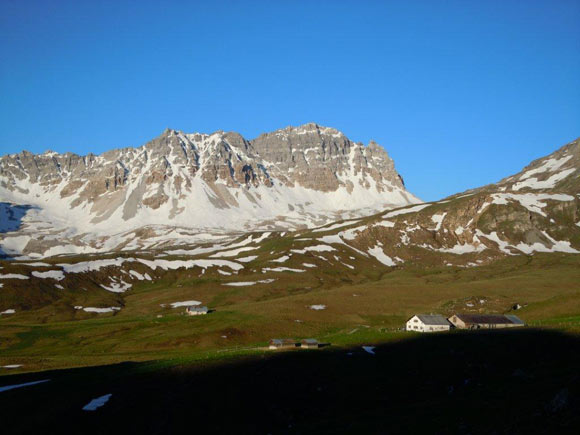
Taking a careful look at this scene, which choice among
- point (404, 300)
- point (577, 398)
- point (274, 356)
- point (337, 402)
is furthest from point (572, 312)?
point (577, 398)

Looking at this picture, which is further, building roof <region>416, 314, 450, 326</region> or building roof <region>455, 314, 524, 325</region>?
building roof <region>416, 314, 450, 326</region>

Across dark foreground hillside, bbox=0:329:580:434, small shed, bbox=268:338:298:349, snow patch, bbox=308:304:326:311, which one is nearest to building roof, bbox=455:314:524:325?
dark foreground hillside, bbox=0:329:580:434

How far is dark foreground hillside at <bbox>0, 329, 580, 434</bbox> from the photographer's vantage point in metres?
37.0

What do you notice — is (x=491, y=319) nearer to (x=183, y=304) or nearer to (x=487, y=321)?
(x=487, y=321)

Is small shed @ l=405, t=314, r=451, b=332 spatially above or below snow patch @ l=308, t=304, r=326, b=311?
below

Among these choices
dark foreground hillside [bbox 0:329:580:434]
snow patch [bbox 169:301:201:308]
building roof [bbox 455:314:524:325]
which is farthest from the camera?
snow patch [bbox 169:301:201:308]

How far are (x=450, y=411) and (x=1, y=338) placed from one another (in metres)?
117

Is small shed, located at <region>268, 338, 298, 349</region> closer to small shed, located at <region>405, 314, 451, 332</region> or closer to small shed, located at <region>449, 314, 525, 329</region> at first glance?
small shed, located at <region>405, 314, 451, 332</region>

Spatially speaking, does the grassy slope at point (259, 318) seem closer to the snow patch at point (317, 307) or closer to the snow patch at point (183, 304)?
the snow patch at point (317, 307)

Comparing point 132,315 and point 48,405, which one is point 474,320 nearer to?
point 48,405

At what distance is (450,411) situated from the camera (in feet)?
128

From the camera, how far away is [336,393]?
54375 millimetres

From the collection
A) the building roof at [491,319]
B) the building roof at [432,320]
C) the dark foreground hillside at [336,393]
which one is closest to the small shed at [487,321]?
the building roof at [491,319]

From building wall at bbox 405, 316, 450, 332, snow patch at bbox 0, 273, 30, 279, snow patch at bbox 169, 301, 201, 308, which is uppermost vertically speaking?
snow patch at bbox 0, 273, 30, 279
